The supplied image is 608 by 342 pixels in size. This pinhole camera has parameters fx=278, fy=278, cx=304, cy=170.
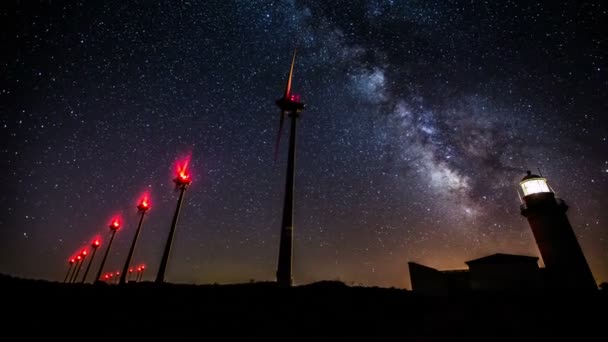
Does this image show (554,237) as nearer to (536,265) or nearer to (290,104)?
(536,265)

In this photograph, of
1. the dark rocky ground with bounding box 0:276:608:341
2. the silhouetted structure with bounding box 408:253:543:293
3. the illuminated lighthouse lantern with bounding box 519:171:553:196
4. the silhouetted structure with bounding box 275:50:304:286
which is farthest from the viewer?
the illuminated lighthouse lantern with bounding box 519:171:553:196

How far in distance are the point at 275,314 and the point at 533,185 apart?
3257 cm

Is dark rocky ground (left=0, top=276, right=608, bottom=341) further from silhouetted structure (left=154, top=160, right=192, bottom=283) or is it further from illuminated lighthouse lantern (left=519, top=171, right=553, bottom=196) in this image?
illuminated lighthouse lantern (left=519, top=171, right=553, bottom=196)

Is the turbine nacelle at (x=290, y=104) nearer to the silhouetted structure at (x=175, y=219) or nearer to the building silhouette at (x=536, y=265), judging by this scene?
the silhouetted structure at (x=175, y=219)

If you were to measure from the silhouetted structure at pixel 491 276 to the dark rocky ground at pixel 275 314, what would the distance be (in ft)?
37.8

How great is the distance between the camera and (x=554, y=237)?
2712 cm

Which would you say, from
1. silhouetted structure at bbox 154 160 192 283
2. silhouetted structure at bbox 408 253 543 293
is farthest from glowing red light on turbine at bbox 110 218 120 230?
silhouetted structure at bbox 408 253 543 293

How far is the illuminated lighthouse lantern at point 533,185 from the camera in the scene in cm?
2995

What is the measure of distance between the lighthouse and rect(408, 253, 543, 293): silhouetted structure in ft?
4.33

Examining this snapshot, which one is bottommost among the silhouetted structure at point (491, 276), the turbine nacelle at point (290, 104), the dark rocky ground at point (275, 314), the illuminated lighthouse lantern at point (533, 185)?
the dark rocky ground at point (275, 314)

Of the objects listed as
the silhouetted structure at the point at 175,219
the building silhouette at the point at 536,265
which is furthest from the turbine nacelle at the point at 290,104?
the building silhouette at the point at 536,265

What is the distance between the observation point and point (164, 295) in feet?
43.8

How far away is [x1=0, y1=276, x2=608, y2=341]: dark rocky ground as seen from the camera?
→ 31.9 feet

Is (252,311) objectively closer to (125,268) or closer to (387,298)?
(387,298)
